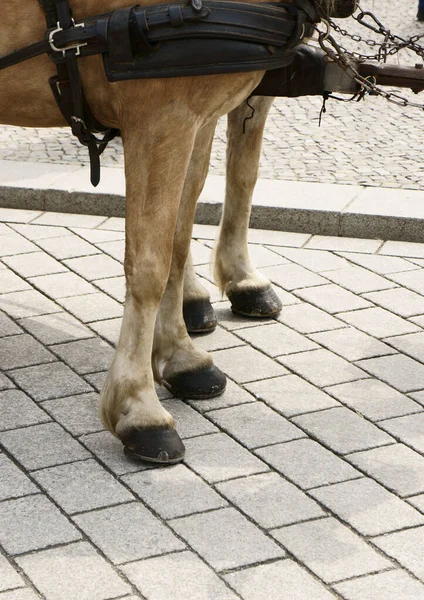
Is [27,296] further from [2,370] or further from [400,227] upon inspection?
[400,227]

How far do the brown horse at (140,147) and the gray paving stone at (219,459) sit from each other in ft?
0.25

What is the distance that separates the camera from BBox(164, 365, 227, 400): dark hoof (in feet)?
12.7

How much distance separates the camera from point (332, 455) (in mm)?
3518

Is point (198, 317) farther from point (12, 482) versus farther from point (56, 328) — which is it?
point (12, 482)

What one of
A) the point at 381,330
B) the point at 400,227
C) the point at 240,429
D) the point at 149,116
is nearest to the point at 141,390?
the point at 240,429

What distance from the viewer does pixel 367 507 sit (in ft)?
10.5

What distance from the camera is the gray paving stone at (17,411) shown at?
3.68m

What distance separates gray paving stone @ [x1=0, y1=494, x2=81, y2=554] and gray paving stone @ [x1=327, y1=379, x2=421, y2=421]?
121cm

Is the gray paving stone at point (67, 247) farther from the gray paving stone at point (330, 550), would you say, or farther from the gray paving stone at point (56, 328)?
the gray paving stone at point (330, 550)

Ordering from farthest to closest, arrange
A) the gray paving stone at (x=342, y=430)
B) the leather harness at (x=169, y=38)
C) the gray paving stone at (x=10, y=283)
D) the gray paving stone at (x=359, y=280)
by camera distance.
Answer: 1. the gray paving stone at (x=359, y=280)
2. the gray paving stone at (x=10, y=283)
3. the gray paving stone at (x=342, y=430)
4. the leather harness at (x=169, y=38)

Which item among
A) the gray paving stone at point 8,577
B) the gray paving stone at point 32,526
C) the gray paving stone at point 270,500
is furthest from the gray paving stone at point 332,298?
the gray paving stone at point 8,577

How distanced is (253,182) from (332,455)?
162 cm

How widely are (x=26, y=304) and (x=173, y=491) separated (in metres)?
1.68

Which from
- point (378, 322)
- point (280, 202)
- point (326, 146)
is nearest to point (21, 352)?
point (378, 322)
